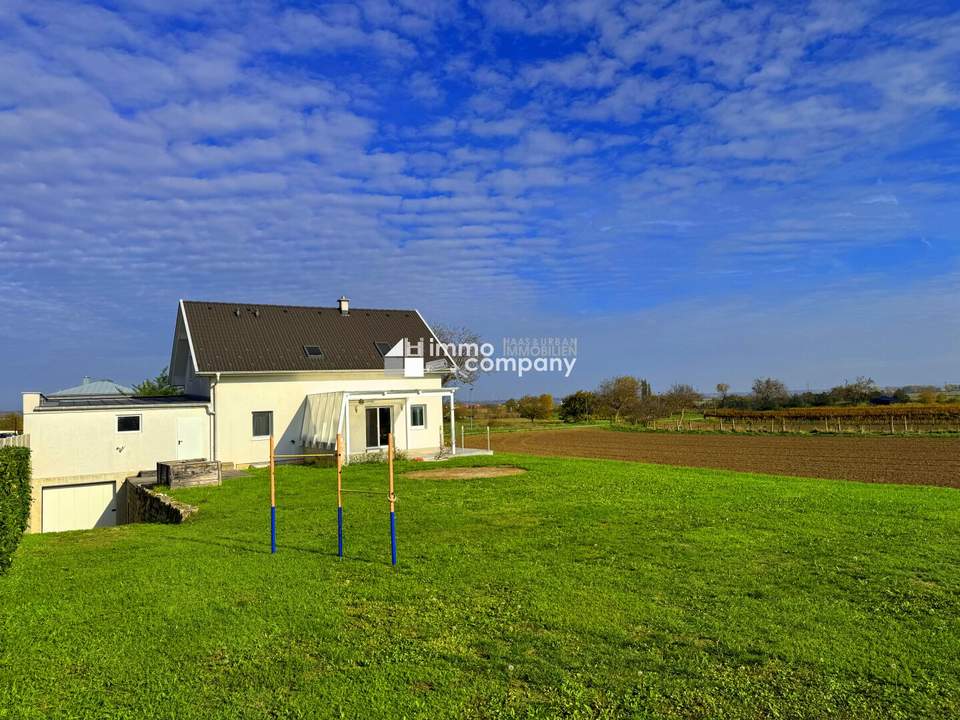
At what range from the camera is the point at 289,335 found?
23844 mm

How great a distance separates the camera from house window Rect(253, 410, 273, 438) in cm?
2111

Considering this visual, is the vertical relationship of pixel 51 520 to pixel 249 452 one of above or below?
below

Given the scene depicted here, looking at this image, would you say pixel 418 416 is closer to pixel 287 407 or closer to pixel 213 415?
pixel 287 407

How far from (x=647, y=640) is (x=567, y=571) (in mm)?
2091

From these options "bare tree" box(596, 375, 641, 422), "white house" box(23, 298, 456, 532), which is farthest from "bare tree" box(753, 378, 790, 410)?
"white house" box(23, 298, 456, 532)

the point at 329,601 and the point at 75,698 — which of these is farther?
the point at 329,601

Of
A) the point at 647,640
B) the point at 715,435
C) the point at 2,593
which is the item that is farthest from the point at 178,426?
the point at 715,435

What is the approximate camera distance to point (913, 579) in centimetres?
671

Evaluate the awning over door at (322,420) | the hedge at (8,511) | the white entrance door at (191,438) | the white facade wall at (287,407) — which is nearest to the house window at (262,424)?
the white facade wall at (287,407)

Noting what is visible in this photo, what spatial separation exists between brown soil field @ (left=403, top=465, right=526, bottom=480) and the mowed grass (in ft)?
19.7

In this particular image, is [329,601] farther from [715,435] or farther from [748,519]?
[715,435]

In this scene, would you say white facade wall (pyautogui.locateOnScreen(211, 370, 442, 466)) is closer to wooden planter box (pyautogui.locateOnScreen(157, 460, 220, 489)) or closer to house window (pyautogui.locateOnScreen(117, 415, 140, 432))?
house window (pyautogui.locateOnScreen(117, 415, 140, 432))

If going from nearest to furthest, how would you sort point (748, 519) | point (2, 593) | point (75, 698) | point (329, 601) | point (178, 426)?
point (75, 698), point (329, 601), point (2, 593), point (748, 519), point (178, 426)

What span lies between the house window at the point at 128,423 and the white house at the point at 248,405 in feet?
0.10
